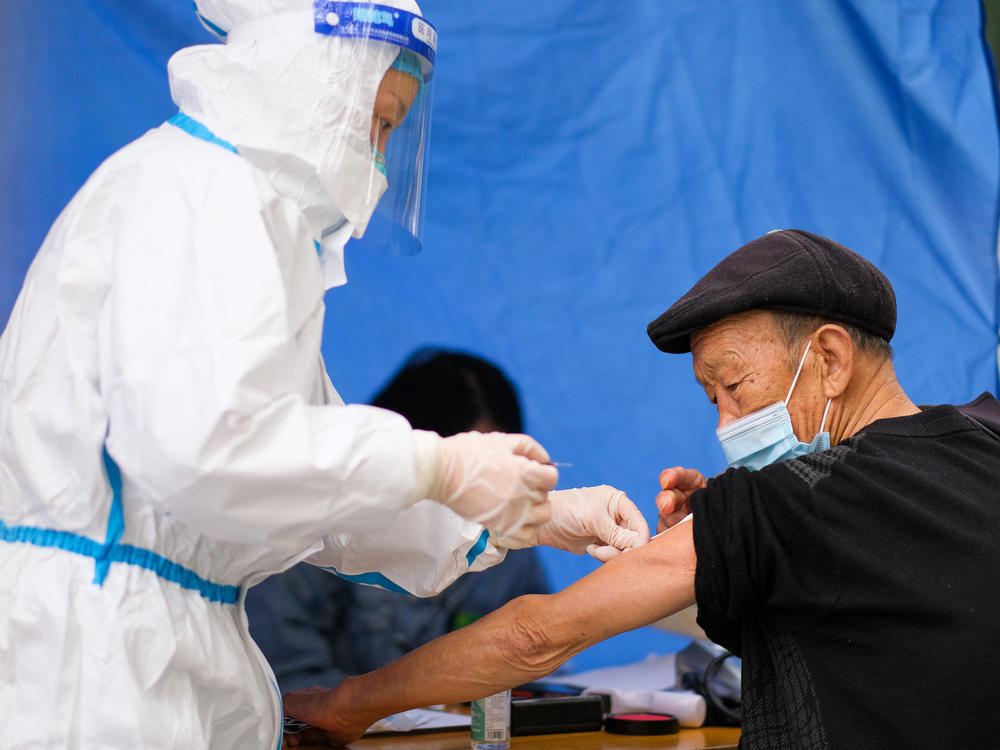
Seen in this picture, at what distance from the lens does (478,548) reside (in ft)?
5.38

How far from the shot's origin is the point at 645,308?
2361mm

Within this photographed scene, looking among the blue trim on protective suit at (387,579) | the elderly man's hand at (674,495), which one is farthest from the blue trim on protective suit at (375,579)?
the elderly man's hand at (674,495)

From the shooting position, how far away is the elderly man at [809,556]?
1.35 m

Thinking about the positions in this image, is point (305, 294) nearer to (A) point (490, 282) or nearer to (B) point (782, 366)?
(B) point (782, 366)

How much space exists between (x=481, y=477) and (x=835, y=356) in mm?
799

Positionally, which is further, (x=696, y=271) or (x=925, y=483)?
(x=696, y=271)

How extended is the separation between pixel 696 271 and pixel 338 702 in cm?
134

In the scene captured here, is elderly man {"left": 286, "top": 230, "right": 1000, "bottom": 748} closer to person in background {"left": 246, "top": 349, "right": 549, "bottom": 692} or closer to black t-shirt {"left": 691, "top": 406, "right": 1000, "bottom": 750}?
black t-shirt {"left": 691, "top": 406, "right": 1000, "bottom": 750}

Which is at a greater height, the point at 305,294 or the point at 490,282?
the point at 490,282

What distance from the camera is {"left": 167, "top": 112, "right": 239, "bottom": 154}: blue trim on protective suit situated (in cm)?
121

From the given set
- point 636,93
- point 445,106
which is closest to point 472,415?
point 445,106

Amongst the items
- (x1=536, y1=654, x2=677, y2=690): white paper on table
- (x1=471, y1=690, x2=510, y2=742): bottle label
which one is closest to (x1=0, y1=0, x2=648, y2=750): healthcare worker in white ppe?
(x1=471, y1=690, x2=510, y2=742): bottle label

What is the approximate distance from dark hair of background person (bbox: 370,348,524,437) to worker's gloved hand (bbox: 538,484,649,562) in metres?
0.36

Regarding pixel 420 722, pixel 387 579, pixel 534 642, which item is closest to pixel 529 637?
pixel 534 642
